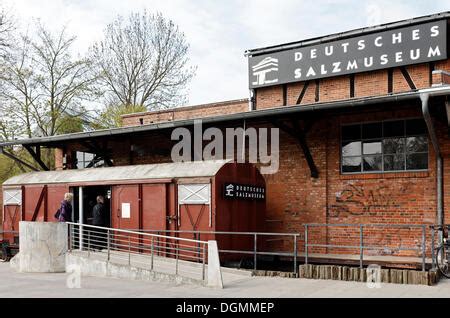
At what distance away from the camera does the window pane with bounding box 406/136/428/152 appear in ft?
43.4

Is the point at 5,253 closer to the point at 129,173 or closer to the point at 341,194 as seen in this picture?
the point at 129,173

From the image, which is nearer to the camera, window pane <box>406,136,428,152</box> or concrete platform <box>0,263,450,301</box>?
concrete platform <box>0,263,450,301</box>

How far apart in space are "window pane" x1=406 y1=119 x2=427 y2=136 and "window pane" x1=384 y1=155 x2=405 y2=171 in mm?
614

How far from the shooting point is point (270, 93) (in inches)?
653

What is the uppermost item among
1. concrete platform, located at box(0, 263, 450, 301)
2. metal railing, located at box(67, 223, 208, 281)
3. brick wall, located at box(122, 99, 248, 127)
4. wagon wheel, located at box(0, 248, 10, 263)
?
brick wall, located at box(122, 99, 248, 127)

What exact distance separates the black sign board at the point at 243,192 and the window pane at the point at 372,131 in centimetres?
291

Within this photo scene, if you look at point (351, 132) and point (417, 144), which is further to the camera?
point (351, 132)

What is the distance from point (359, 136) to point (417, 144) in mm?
1437

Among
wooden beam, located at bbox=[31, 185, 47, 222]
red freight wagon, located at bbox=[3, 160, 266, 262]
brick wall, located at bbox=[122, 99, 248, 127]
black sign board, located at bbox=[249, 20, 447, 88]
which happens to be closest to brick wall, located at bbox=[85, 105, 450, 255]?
red freight wagon, located at bbox=[3, 160, 266, 262]

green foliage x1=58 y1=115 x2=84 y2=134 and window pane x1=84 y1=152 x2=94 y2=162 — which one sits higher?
green foliage x1=58 y1=115 x2=84 y2=134

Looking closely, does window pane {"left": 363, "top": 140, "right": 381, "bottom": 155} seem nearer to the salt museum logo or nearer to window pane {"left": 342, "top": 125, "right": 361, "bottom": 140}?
window pane {"left": 342, "top": 125, "right": 361, "bottom": 140}

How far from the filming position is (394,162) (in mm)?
13641

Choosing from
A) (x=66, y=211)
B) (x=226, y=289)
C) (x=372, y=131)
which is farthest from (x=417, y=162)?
(x=66, y=211)

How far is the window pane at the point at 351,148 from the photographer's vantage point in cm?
1417
